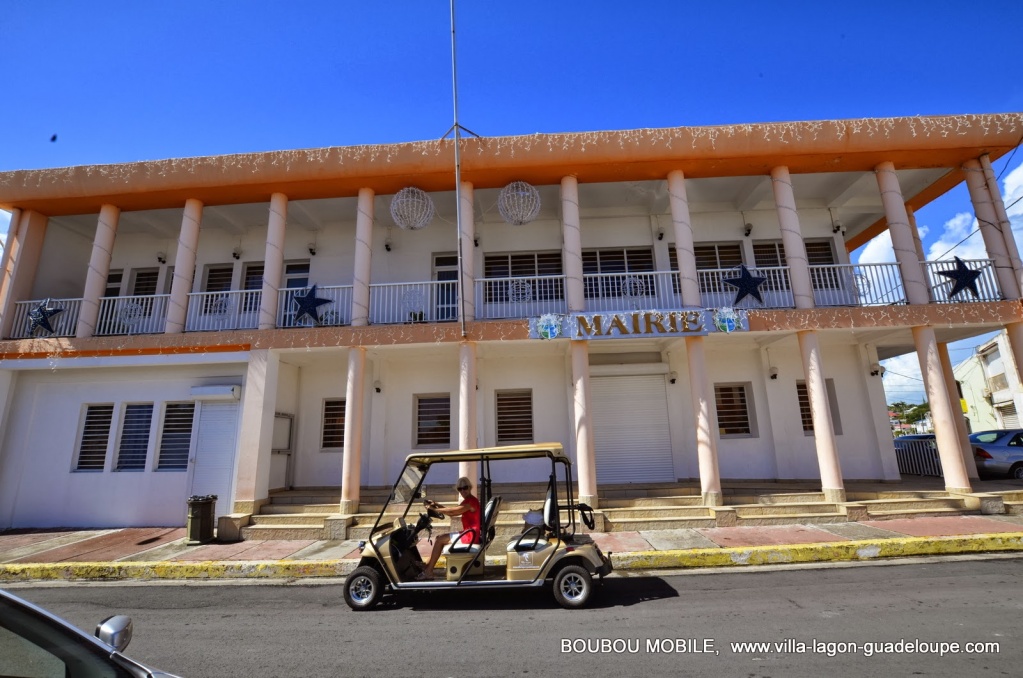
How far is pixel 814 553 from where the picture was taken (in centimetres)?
732

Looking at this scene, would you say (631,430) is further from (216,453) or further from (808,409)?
(216,453)

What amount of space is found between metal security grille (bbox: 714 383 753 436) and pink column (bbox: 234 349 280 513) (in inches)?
432

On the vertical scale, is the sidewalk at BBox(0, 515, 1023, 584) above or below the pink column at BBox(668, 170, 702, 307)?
below

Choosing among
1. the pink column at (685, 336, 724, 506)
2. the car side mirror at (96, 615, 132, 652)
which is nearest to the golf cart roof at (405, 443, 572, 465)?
the car side mirror at (96, 615, 132, 652)

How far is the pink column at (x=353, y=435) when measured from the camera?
33.6ft

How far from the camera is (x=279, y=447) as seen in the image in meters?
12.0

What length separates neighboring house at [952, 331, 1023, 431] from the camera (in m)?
26.2

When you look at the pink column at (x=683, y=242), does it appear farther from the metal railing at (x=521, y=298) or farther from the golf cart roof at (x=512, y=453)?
the golf cart roof at (x=512, y=453)

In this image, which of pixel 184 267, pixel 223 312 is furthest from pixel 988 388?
pixel 184 267

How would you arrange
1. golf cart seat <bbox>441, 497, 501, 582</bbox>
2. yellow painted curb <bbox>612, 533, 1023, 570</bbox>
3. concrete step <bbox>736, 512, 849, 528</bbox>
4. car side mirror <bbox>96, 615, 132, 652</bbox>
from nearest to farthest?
car side mirror <bbox>96, 615, 132, 652</bbox> < golf cart seat <bbox>441, 497, 501, 582</bbox> < yellow painted curb <bbox>612, 533, 1023, 570</bbox> < concrete step <bbox>736, 512, 849, 528</bbox>

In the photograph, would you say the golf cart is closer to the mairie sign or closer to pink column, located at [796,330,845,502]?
the mairie sign

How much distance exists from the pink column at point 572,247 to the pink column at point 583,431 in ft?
3.54

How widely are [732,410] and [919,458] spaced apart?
710 cm

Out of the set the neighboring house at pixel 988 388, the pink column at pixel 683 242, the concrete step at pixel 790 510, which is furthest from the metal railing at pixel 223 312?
the neighboring house at pixel 988 388
